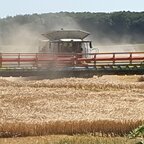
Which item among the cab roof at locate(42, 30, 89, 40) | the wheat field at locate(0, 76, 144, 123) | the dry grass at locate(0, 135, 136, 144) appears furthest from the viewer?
the cab roof at locate(42, 30, 89, 40)

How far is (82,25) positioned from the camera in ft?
260

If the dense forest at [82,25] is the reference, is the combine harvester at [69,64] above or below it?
below

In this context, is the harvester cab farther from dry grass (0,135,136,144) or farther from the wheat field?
dry grass (0,135,136,144)

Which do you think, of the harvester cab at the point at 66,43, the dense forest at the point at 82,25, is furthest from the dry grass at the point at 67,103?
the dense forest at the point at 82,25

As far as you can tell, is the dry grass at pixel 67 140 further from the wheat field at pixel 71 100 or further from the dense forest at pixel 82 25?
the dense forest at pixel 82 25

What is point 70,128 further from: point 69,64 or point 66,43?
point 66,43

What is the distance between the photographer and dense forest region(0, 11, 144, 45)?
6606 cm

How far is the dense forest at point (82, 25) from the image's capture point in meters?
66.1

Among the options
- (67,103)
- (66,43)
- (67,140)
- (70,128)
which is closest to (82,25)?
(66,43)

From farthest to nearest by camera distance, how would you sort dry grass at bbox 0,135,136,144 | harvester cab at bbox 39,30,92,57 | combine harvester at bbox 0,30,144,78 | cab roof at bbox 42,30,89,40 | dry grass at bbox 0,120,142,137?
Result: cab roof at bbox 42,30,89,40
harvester cab at bbox 39,30,92,57
combine harvester at bbox 0,30,144,78
dry grass at bbox 0,120,142,137
dry grass at bbox 0,135,136,144

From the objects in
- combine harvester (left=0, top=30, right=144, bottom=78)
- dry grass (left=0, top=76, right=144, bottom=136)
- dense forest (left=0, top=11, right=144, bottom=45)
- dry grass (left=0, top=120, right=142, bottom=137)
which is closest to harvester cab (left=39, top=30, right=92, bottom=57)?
combine harvester (left=0, top=30, right=144, bottom=78)

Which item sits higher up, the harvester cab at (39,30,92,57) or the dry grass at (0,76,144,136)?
the harvester cab at (39,30,92,57)

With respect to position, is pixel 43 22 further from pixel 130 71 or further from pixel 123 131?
pixel 123 131

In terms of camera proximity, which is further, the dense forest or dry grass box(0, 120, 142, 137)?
the dense forest
